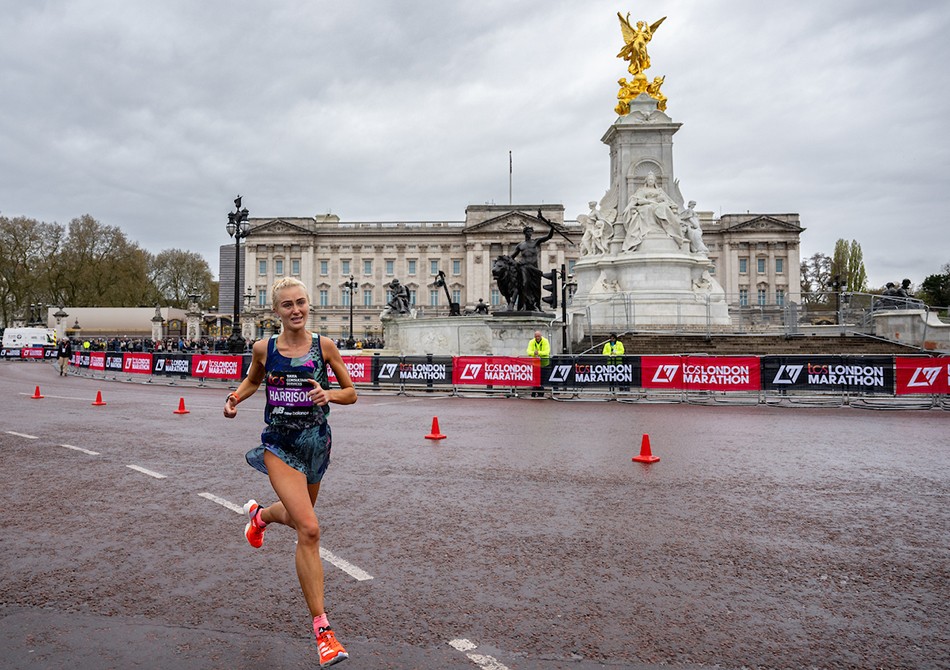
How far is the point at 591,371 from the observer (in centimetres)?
1925

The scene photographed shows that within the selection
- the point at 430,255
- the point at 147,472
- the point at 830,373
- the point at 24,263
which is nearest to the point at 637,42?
the point at 830,373

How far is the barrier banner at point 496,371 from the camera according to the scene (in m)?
19.8

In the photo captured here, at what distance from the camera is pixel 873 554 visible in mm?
5297

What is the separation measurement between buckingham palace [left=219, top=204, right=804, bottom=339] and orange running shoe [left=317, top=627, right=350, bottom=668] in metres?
89.9

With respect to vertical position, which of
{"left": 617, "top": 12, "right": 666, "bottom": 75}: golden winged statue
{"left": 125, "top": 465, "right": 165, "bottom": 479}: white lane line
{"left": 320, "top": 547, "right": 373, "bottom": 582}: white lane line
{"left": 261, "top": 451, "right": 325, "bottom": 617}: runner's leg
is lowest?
{"left": 320, "top": 547, "right": 373, "bottom": 582}: white lane line

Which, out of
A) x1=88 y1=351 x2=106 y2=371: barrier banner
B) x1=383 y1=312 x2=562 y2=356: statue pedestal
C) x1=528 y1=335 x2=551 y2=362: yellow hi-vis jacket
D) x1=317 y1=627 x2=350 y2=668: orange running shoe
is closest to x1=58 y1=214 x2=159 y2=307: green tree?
x1=88 y1=351 x2=106 y2=371: barrier banner

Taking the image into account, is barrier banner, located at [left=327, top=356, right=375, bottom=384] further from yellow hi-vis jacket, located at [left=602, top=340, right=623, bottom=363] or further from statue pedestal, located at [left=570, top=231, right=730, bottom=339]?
statue pedestal, located at [left=570, top=231, right=730, bottom=339]

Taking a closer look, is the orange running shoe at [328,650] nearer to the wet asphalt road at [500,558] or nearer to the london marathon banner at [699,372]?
the wet asphalt road at [500,558]

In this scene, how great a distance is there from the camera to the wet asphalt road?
3.71m

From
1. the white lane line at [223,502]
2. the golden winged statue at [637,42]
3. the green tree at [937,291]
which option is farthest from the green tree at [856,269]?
the white lane line at [223,502]

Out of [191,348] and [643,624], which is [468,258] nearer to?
[191,348]

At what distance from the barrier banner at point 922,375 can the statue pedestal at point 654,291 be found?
39.0 ft

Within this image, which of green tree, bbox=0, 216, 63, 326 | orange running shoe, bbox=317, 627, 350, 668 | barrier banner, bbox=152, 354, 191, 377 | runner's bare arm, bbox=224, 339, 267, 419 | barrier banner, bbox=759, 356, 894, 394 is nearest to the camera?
orange running shoe, bbox=317, 627, 350, 668

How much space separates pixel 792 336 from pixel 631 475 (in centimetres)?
2023
